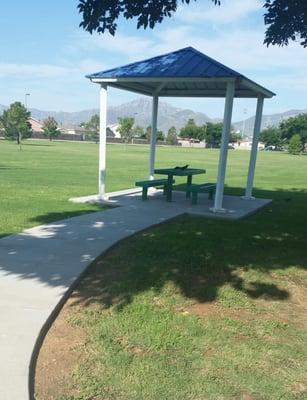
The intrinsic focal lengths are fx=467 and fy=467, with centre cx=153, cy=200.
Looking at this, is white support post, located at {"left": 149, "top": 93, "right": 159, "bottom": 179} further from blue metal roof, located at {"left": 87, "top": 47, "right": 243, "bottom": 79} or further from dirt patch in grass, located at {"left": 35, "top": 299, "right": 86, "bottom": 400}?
dirt patch in grass, located at {"left": 35, "top": 299, "right": 86, "bottom": 400}

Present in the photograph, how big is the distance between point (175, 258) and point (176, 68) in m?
5.91

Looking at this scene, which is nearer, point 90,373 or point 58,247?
point 90,373

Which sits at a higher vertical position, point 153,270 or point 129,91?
point 129,91

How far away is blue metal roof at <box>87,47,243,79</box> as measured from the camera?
10.4 m

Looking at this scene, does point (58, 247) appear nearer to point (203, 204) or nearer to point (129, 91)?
point (203, 204)

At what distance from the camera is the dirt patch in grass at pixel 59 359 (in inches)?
136

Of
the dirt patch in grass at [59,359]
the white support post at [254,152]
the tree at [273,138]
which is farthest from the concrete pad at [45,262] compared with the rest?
the tree at [273,138]

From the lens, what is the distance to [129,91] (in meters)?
13.6

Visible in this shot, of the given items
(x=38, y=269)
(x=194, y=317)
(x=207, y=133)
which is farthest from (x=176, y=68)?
(x=207, y=133)

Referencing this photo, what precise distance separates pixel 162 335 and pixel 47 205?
724cm

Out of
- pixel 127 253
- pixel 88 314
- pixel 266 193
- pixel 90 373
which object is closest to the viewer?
pixel 90 373

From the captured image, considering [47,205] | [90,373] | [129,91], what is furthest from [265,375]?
[129,91]

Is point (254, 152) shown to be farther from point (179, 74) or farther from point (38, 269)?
point (38, 269)

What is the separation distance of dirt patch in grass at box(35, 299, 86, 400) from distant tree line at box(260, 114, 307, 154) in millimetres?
84014
